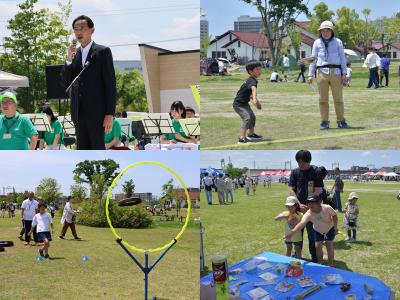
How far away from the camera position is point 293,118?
14.6ft

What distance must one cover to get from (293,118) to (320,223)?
0.88 m

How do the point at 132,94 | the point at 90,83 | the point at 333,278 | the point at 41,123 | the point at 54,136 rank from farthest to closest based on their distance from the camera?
the point at 132,94 → the point at 41,123 → the point at 54,136 → the point at 90,83 → the point at 333,278

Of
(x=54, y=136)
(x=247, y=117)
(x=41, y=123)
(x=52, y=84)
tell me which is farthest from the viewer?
(x=52, y=84)

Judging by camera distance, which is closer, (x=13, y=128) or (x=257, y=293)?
(x=257, y=293)

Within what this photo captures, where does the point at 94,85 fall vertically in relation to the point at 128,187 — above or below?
above

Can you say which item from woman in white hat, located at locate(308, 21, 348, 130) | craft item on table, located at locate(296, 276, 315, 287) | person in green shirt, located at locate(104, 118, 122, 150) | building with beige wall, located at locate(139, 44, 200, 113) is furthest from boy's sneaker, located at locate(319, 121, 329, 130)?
building with beige wall, located at locate(139, 44, 200, 113)

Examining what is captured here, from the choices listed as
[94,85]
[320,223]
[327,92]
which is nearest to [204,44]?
[94,85]

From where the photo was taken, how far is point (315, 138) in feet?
13.7

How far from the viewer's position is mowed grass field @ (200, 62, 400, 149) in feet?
13.6

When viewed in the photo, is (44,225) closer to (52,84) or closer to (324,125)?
(324,125)

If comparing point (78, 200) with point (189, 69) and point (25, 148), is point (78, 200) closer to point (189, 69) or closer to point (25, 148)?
point (25, 148)

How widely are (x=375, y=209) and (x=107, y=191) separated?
78.7 inches

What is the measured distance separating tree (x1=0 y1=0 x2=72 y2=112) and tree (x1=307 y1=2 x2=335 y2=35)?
3.60 m

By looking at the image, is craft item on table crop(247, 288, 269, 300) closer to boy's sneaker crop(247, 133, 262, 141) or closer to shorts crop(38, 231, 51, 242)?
boy's sneaker crop(247, 133, 262, 141)
